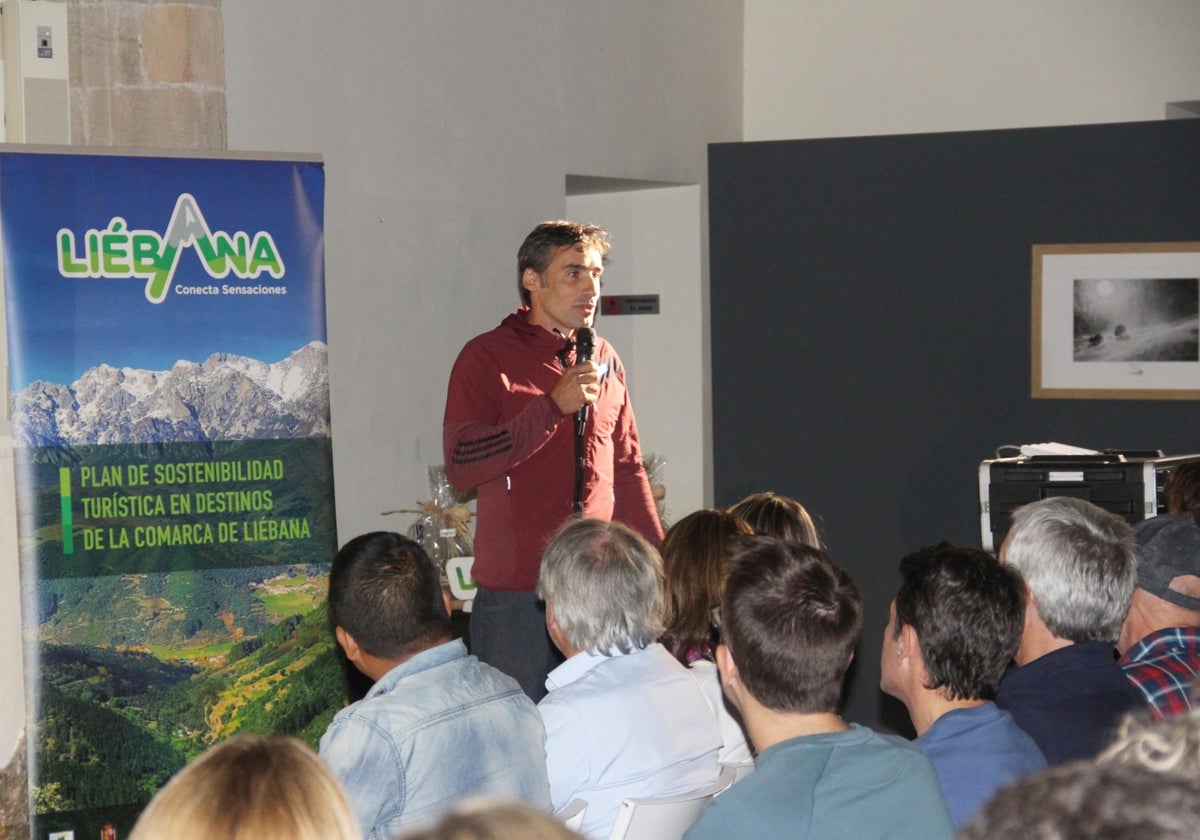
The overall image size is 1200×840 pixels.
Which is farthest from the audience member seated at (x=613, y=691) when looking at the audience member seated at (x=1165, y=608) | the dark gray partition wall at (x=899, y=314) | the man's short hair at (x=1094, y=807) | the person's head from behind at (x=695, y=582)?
the dark gray partition wall at (x=899, y=314)

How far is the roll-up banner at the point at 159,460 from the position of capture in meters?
3.29

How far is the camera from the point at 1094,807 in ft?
2.20

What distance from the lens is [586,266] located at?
379 cm

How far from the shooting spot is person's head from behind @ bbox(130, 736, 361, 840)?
1.11 m

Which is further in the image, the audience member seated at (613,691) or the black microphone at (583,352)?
the black microphone at (583,352)

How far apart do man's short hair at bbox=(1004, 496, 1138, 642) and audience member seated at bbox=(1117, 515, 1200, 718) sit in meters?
0.22

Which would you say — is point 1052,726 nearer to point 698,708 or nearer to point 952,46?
point 698,708

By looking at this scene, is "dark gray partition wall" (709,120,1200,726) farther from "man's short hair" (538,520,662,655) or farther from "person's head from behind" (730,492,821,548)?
"man's short hair" (538,520,662,655)

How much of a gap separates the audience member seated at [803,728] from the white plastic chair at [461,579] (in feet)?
7.82

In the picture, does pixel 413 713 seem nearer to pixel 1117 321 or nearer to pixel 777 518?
pixel 777 518

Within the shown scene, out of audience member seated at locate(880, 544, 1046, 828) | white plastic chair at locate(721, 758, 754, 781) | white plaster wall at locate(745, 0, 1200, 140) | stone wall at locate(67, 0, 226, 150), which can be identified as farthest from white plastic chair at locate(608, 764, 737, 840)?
white plaster wall at locate(745, 0, 1200, 140)

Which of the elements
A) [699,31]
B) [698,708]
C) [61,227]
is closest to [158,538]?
[61,227]

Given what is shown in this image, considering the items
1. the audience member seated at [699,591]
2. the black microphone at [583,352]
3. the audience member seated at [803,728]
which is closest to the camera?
the audience member seated at [803,728]

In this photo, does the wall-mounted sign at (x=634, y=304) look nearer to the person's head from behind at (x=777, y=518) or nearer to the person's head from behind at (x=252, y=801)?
the person's head from behind at (x=777, y=518)
